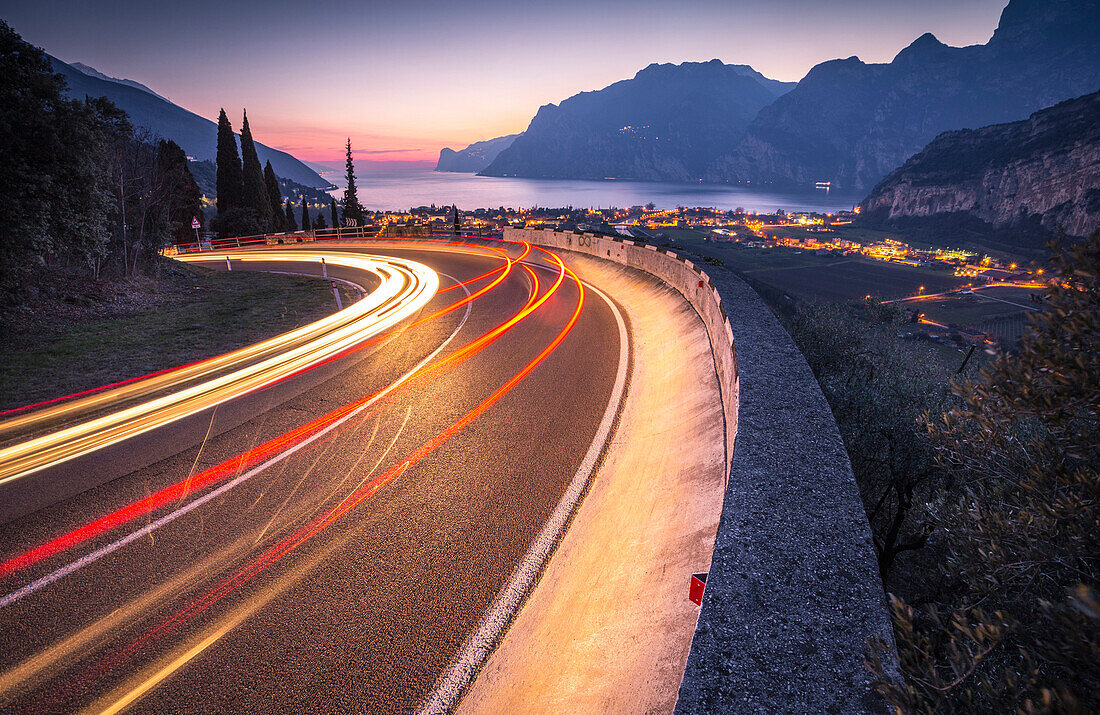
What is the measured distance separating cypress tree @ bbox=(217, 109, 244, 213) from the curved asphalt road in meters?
61.0

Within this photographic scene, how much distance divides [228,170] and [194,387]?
60.0 m

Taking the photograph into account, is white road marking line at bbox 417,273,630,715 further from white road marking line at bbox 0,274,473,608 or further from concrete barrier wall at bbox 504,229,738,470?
white road marking line at bbox 0,274,473,608

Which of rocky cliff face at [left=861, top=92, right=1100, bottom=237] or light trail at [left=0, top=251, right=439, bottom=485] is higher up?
rocky cliff face at [left=861, top=92, right=1100, bottom=237]

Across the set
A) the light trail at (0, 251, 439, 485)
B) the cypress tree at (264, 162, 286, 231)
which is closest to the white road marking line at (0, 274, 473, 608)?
the light trail at (0, 251, 439, 485)

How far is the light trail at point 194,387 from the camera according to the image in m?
6.82

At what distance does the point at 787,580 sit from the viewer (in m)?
3.00

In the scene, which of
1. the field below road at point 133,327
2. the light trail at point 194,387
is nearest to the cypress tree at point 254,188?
the field below road at point 133,327

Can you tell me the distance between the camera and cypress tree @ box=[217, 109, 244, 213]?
54.1 meters

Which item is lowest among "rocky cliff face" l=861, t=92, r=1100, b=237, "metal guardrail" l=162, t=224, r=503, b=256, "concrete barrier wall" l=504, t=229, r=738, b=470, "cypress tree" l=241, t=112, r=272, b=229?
"concrete barrier wall" l=504, t=229, r=738, b=470

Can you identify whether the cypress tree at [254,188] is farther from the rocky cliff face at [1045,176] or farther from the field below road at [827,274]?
the rocky cliff face at [1045,176]

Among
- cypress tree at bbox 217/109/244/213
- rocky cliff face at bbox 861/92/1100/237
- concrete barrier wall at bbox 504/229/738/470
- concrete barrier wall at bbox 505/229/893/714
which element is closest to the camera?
concrete barrier wall at bbox 505/229/893/714

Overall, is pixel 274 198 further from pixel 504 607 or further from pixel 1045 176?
pixel 1045 176

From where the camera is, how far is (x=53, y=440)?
7.02 m

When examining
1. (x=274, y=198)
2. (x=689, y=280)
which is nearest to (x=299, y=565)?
(x=689, y=280)
